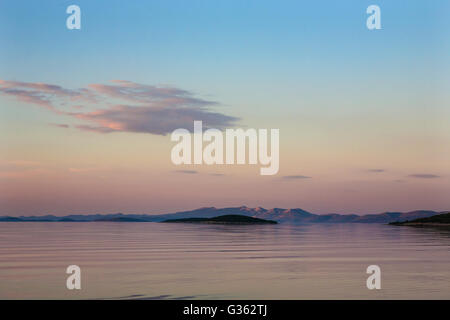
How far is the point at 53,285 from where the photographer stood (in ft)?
93.0

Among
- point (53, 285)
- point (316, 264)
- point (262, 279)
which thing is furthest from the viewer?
point (316, 264)

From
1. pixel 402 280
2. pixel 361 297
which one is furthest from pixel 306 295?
pixel 402 280

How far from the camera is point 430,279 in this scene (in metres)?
30.1

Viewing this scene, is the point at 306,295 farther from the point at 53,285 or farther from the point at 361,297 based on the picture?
the point at 53,285

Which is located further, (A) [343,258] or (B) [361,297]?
(A) [343,258]

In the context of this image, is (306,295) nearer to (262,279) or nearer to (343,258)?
(262,279)
